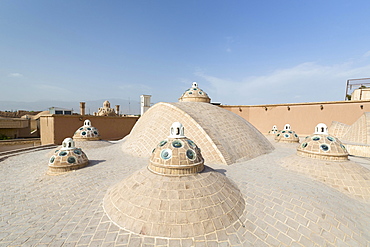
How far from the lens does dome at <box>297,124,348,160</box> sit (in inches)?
273

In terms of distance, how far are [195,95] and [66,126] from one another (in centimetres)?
1350

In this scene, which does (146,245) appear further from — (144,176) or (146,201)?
(144,176)

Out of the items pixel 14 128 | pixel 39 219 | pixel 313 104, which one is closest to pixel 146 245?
pixel 39 219

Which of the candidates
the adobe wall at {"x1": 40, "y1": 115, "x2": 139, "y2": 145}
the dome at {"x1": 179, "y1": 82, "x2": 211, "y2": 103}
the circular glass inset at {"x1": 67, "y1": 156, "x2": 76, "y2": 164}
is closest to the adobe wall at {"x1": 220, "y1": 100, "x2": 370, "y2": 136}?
the dome at {"x1": 179, "y1": 82, "x2": 211, "y2": 103}

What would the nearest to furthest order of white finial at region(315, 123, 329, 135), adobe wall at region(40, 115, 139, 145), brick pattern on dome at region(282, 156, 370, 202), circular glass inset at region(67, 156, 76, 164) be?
brick pattern on dome at region(282, 156, 370, 202) → circular glass inset at region(67, 156, 76, 164) → white finial at region(315, 123, 329, 135) → adobe wall at region(40, 115, 139, 145)

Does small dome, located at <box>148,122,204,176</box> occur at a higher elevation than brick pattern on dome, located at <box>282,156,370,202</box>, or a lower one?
higher

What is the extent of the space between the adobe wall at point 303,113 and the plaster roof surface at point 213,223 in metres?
15.1

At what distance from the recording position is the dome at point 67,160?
735 centimetres

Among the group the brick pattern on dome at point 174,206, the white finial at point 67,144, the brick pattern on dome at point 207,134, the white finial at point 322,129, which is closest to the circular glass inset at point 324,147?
the white finial at point 322,129

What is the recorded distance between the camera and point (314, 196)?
5.19 m

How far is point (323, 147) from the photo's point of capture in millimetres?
7172

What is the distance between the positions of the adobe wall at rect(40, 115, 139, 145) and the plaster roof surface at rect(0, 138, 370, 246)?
30.6 feet

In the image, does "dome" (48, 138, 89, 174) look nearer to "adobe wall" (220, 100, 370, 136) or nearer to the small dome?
the small dome

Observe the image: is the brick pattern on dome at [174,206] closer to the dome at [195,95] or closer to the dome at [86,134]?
the dome at [86,134]
